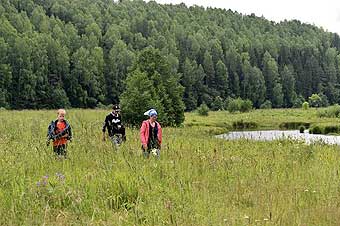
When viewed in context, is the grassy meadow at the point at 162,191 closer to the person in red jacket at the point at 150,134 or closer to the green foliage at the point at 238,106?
the person in red jacket at the point at 150,134

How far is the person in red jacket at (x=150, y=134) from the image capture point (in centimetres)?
1163

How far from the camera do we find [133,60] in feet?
234

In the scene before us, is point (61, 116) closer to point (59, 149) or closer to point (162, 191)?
point (59, 149)

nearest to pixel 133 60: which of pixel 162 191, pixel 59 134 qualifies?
pixel 59 134

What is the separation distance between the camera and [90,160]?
10.2m

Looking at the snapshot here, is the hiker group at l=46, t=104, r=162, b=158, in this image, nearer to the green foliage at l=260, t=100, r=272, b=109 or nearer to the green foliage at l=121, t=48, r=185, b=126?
the green foliage at l=121, t=48, r=185, b=126

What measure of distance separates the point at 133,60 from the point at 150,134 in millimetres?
60294

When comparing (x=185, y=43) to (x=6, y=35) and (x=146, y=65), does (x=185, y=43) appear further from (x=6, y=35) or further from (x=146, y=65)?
(x=146, y=65)

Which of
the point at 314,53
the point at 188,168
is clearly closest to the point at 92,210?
the point at 188,168

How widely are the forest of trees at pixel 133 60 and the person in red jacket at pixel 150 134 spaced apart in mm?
34872

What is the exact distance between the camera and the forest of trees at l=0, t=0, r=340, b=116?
97.5 metres

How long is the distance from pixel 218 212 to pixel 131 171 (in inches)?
91.3

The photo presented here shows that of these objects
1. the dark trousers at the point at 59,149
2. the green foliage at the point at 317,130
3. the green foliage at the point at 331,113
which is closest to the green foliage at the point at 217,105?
the green foliage at the point at 331,113

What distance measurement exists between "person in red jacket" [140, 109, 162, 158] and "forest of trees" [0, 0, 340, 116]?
3487cm
